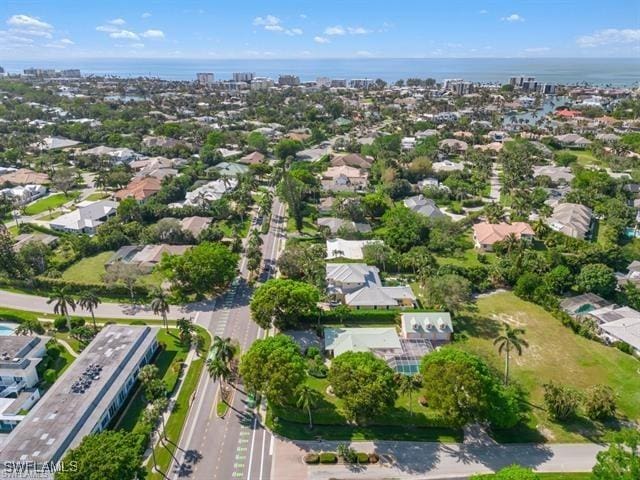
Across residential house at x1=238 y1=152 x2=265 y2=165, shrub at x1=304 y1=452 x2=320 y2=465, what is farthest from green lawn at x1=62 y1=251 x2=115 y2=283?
residential house at x1=238 y1=152 x2=265 y2=165

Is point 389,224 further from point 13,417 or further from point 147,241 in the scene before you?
→ point 13,417

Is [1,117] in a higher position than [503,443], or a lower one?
higher

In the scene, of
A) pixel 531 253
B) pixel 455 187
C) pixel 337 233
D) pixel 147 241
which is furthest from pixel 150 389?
pixel 455 187

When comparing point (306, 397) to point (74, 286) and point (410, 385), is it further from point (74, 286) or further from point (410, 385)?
point (74, 286)

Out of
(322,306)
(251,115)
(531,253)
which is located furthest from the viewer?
(251,115)

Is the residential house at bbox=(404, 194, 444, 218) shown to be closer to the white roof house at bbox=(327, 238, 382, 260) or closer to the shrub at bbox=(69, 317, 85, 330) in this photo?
the white roof house at bbox=(327, 238, 382, 260)

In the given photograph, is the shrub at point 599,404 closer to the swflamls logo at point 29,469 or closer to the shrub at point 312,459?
the shrub at point 312,459

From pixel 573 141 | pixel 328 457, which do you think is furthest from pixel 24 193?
pixel 573 141
